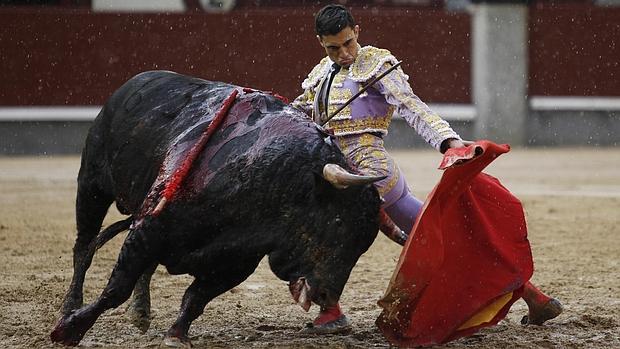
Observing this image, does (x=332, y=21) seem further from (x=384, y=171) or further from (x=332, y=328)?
(x=332, y=328)

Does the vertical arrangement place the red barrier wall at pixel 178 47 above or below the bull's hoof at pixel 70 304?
below

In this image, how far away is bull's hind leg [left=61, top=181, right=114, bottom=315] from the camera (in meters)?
3.55

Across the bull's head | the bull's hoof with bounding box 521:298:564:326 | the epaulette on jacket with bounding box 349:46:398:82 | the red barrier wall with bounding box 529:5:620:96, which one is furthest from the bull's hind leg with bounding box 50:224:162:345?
the red barrier wall with bounding box 529:5:620:96

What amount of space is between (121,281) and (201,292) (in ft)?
0.67

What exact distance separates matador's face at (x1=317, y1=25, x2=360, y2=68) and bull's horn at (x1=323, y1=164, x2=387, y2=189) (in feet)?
1.49

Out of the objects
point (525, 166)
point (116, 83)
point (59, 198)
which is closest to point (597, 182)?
point (525, 166)

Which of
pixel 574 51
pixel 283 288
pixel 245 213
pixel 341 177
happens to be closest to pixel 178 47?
pixel 574 51

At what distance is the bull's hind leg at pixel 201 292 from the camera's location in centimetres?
300

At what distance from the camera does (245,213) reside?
2898 millimetres

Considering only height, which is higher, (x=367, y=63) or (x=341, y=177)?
(x=367, y=63)

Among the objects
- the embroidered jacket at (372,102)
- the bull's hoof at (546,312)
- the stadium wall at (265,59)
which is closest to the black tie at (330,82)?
the embroidered jacket at (372,102)

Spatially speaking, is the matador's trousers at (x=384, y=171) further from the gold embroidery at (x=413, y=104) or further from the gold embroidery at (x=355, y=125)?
the gold embroidery at (x=413, y=104)

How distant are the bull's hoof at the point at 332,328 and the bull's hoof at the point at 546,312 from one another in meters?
0.55

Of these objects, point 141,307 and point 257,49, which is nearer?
point 141,307
